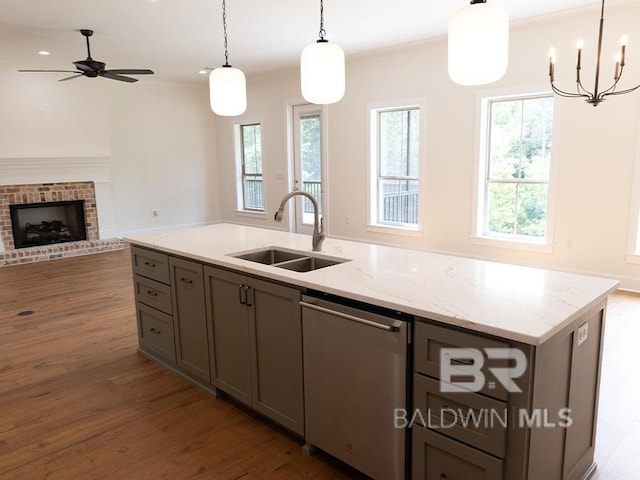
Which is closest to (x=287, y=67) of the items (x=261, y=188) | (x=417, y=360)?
(x=261, y=188)

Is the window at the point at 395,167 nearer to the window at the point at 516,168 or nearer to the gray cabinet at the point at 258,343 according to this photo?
the window at the point at 516,168

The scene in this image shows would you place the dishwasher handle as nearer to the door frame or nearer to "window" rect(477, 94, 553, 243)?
"window" rect(477, 94, 553, 243)

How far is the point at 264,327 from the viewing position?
7.52 feet

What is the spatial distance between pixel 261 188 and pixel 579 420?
729 cm

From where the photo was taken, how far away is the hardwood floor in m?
2.13

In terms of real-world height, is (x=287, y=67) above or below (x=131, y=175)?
above

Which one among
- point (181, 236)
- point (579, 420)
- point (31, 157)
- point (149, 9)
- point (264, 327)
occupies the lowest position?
point (579, 420)

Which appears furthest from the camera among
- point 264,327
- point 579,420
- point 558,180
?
point 558,180

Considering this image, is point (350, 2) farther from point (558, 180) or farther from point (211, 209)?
point (211, 209)

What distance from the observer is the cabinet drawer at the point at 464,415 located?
148 centimetres

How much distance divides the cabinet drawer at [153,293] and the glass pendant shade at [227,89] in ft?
3.91

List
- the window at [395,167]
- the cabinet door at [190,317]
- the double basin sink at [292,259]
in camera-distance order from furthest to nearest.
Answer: the window at [395,167] → the cabinet door at [190,317] → the double basin sink at [292,259]

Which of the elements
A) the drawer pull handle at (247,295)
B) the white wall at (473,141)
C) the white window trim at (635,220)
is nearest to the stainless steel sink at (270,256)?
the drawer pull handle at (247,295)

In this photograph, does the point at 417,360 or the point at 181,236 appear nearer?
the point at 417,360
